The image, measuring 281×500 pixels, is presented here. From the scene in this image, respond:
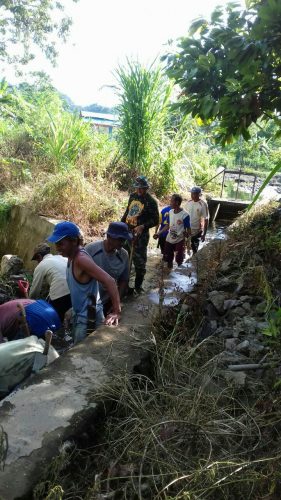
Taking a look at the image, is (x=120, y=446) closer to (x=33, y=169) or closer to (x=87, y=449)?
(x=87, y=449)

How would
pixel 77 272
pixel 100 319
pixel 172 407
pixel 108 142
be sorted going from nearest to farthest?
pixel 172 407 < pixel 77 272 < pixel 100 319 < pixel 108 142

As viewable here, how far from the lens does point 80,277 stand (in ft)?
10.8

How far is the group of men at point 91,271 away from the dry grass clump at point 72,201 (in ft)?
7.51

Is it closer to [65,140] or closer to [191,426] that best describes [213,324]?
[191,426]

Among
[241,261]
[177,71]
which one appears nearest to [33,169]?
[241,261]

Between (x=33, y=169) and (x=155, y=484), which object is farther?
(x=33, y=169)

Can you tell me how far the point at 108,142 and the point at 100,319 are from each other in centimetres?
784

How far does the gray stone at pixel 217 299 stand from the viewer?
4.12 metres

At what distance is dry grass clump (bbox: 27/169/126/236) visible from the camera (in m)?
7.96

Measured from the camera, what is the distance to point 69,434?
2.32 meters

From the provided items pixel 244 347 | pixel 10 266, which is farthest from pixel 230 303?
pixel 10 266

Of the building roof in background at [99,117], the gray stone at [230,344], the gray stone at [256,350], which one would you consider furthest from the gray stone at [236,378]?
the building roof in background at [99,117]

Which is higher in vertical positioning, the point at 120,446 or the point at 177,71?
the point at 177,71

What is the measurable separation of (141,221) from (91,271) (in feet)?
6.03
